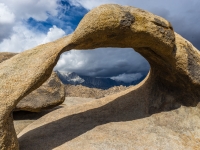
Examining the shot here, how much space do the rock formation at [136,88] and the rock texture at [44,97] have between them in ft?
4.33

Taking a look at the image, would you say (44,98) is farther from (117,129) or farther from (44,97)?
(117,129)

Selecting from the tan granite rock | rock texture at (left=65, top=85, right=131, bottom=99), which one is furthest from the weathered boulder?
rock texture at (left=65, top=85, right=131, bottom=99)

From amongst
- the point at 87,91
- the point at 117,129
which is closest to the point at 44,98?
the point at 117,129

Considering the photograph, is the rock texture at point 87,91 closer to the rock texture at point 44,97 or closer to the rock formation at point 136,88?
the rock texture at point 44,97

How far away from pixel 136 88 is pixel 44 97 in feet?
9.07

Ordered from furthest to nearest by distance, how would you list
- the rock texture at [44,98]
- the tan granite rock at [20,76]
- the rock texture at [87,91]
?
1. the rock texture at [87,91]
2. the rock texture at [44,98]
3. the tan granite rock at [20,76]

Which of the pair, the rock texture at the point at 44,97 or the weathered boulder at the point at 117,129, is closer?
the weathered boulder at the point at 117,129

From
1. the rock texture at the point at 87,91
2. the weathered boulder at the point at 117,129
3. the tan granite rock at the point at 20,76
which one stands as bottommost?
the weathered boulder at the point at 117,129

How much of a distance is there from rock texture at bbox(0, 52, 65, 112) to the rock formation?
1.32 m

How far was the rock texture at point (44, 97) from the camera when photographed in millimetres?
7301

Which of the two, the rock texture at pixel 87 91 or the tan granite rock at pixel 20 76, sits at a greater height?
the rock texture at pixel 87 91

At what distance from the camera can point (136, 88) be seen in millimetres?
6973

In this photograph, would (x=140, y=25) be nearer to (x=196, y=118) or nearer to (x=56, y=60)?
(x=56, y=60)

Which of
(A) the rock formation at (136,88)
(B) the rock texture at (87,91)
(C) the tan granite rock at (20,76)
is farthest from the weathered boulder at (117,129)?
(B) the rock texture at (87,91)
